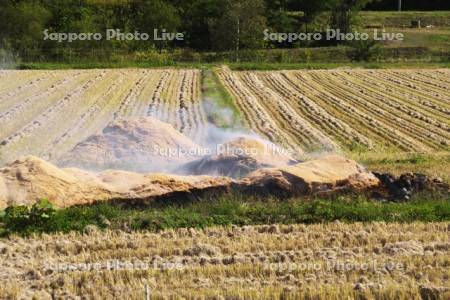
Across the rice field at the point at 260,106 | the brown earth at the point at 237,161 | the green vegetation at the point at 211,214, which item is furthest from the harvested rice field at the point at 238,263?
the rice field at the point at 260,106

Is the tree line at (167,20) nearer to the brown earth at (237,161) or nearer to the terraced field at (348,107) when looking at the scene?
the terraced field at (348,107)

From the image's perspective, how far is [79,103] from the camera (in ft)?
90.5

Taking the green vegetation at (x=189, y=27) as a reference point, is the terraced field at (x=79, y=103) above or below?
below

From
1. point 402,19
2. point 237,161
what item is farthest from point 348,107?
point 402,19

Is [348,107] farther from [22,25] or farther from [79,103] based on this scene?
[22,25]

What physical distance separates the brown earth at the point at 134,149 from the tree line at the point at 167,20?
32.6m

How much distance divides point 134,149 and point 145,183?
2.90 meters

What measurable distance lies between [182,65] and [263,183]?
30.8m

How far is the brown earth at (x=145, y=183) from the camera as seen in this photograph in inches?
489

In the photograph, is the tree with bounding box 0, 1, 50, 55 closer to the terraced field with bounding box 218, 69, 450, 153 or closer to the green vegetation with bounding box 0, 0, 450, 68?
the green vegetation with bounding box 0, 0, 450, 68

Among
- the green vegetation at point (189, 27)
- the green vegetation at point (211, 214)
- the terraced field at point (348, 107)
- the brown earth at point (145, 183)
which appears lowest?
the terraced field at point (348, 107)

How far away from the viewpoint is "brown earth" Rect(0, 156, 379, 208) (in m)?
12.4

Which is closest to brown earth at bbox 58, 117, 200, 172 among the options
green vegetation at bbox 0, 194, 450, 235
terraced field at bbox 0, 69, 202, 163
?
terraced field at bbox 0, 69, 202, 163

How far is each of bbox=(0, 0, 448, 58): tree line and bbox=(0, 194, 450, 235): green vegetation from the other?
37433 millimetres
